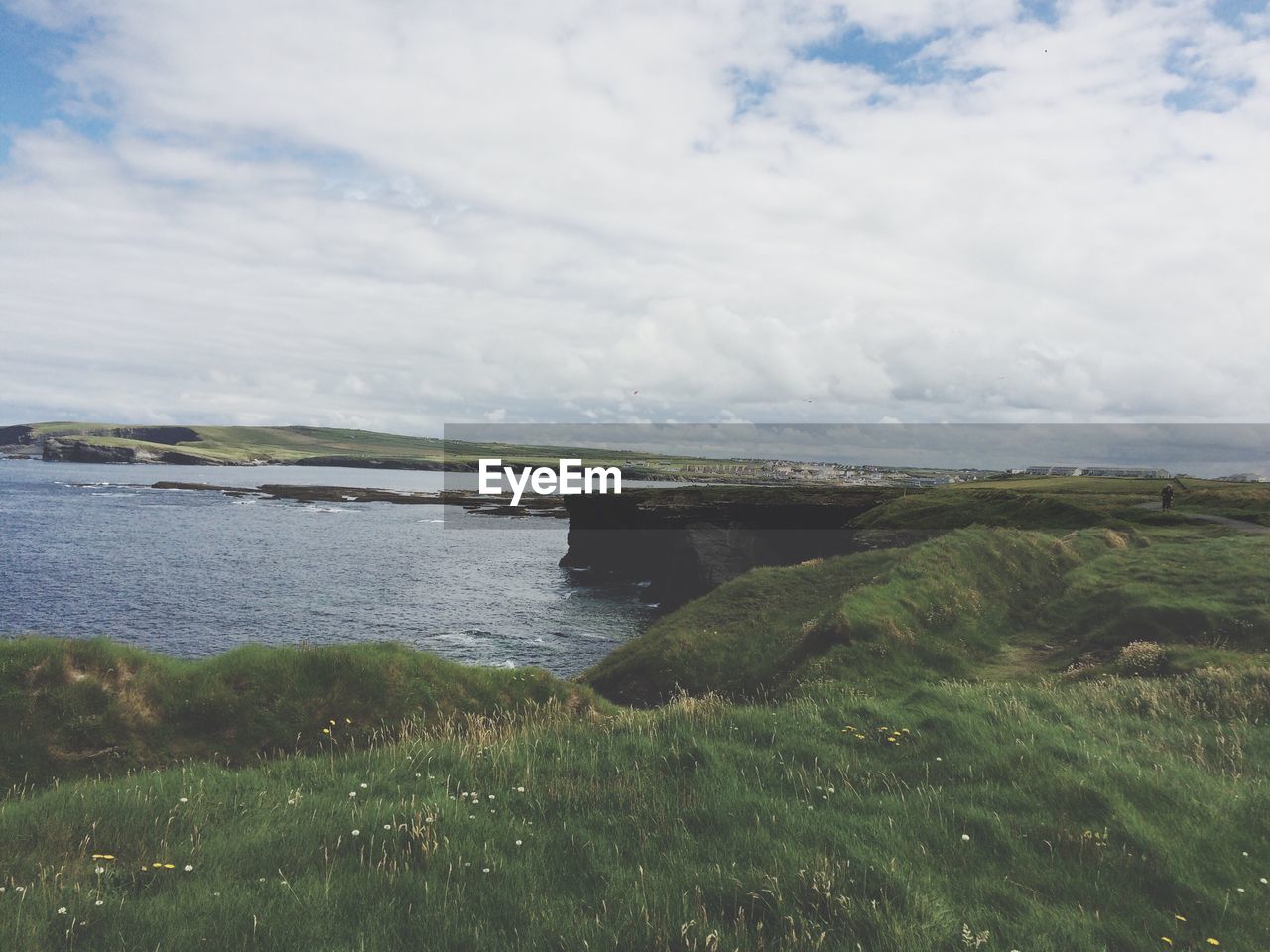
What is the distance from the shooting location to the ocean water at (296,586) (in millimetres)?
49062

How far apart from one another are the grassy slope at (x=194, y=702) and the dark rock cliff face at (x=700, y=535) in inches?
1869

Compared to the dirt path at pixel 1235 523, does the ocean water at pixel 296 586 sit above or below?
below

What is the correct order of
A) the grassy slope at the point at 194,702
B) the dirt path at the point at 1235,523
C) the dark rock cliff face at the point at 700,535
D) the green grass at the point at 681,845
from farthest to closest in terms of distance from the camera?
the dark rock cliff face at the point at 700,535
the dirt path at the point at 1235,523
the grassy slope at the point at 194,702
the green grass at the point at 681,845

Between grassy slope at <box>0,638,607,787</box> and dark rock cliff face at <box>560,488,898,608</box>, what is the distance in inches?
1869

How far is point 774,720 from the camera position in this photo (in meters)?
10.6

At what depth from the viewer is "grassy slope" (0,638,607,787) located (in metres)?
13.7

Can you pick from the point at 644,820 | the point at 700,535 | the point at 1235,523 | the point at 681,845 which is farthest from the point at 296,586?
the point at 1235,523

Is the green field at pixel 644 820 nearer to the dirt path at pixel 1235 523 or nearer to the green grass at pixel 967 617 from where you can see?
the green grass at pixel 967 617

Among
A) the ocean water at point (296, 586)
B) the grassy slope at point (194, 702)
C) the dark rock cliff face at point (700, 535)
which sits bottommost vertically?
the ocean water at point (296, 586)

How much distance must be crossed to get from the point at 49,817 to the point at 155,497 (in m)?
167

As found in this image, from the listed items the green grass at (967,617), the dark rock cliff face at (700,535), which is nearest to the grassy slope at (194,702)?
the green grass at (967,617)

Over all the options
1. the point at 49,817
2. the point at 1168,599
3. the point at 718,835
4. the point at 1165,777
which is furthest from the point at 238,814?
the point at 1168,599

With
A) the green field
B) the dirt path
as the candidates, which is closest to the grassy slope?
the green field

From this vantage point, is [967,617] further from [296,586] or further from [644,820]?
[296,586]
